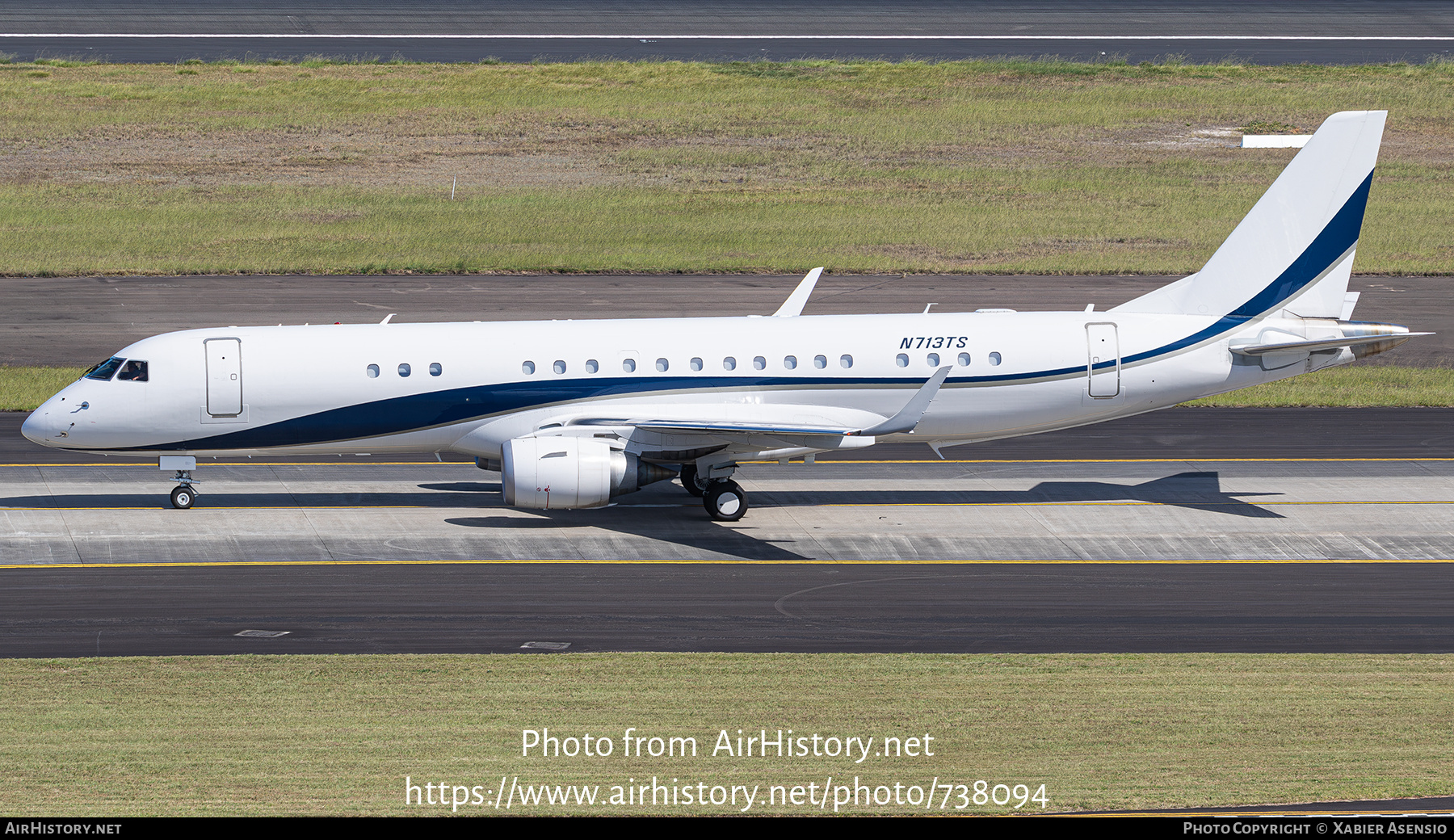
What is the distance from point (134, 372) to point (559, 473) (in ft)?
30.0

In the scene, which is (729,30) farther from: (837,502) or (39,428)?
(39,428)

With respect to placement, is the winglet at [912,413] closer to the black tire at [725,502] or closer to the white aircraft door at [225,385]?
the black tire at [725,502]

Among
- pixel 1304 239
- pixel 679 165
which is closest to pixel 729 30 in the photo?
pixel 679 165

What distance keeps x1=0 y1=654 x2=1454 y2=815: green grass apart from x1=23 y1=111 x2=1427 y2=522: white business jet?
309 inches

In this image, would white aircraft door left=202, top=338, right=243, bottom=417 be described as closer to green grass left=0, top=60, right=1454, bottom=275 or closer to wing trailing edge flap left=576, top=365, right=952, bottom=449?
wing trailing edge flap left=576, top=365, right=952, bottom=449

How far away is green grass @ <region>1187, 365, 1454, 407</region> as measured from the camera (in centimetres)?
4400

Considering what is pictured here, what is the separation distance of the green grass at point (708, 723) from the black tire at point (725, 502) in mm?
8552

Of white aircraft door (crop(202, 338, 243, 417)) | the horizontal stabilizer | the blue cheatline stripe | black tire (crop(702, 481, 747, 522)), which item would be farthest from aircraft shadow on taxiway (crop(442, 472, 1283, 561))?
white aircraft door (crop(202, 338, 243, 417))

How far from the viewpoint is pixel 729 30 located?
99438 mm

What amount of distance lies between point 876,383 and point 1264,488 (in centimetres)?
966

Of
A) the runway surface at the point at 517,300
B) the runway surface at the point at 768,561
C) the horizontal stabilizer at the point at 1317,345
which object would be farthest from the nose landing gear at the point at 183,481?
the horizontal stabilizer at the point at 1317,345

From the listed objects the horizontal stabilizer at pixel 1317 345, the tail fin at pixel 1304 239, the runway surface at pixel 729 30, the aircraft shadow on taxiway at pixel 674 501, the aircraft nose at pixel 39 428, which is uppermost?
the runway surface at pixel 729 30

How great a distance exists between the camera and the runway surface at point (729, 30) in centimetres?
9219

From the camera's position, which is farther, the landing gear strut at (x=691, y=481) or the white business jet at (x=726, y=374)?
the landing gear strut at (x=691, y=481)
